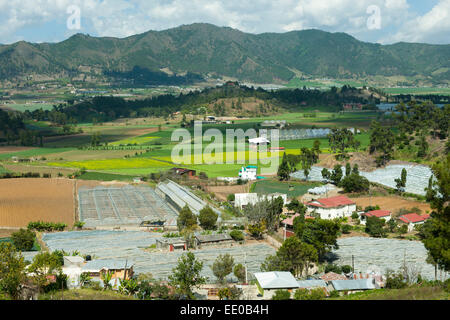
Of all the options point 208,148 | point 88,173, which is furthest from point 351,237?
point 208,148

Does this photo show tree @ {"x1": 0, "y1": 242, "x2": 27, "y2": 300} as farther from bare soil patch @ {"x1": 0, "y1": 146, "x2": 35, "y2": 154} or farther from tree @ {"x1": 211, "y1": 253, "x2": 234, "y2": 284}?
bare soil patch @ {"x1": 0, "y1": 146, "x2": 35, "y2": 154}

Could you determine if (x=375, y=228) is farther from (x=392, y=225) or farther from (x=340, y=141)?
(x=340, y=141)

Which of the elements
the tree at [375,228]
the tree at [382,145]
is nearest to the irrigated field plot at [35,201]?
the tree at [375,228]

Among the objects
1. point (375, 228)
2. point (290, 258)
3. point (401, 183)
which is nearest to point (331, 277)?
point (290, 258)

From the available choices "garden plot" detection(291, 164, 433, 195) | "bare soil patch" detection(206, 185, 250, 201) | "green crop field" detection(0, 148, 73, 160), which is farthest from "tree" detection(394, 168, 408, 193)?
"green crop field" detection(0, 148, 73, 160)
